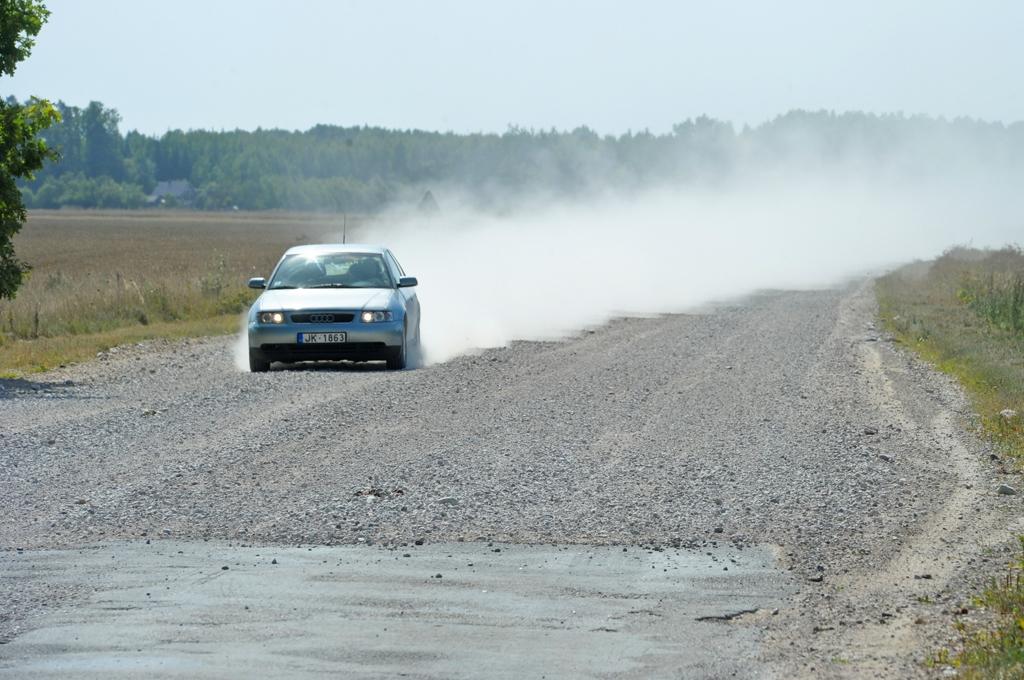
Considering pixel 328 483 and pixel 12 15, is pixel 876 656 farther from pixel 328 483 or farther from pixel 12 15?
pixel 12 15

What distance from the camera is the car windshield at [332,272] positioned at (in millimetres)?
19359

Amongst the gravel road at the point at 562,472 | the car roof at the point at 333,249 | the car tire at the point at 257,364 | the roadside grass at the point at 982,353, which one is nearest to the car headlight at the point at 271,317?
the car tire at the point at 257,364

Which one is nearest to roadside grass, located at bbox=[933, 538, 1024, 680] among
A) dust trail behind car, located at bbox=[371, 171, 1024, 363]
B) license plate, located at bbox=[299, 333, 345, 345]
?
license plate, located at bbox=[299, 333, 345, 345]

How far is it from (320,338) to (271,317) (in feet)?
2.18

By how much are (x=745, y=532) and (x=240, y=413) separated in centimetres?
657

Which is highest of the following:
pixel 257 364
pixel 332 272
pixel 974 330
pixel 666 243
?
pixel 332 272

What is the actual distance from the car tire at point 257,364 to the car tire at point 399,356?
61.7 inches

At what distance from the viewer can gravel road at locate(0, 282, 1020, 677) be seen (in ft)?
25.2

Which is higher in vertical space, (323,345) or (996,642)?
(323,345)

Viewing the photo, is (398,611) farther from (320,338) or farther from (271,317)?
(271,317)

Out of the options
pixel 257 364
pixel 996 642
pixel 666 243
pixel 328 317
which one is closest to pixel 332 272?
pixel 328 317

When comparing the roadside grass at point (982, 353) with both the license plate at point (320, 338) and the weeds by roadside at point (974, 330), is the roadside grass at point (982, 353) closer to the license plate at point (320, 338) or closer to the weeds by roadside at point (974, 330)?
the weeds by roadside at point (974, 330)

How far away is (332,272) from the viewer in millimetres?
19609

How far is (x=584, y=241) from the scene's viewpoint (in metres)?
62.2
